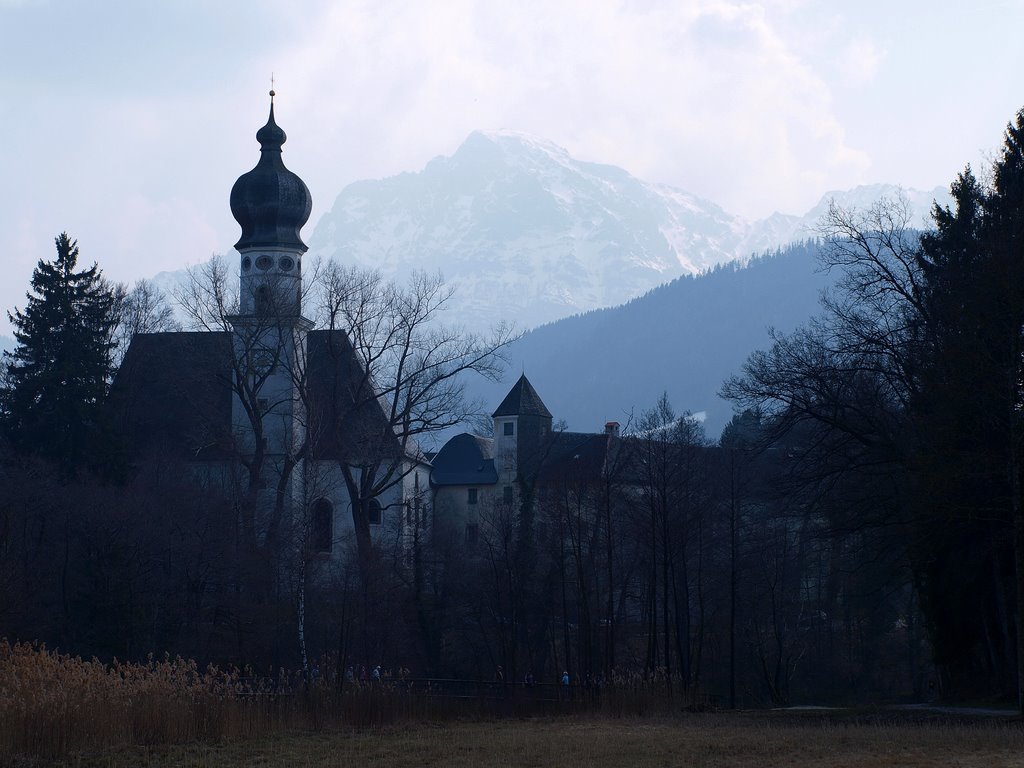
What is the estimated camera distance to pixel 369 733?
2272 centimetres

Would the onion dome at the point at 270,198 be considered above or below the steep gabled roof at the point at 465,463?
above

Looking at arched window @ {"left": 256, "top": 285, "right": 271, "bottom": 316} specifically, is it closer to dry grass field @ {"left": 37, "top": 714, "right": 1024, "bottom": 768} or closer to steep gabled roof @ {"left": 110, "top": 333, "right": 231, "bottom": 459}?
steep gabled roof @ {"left": 110, "top": 333, "right": 231, "bottom": 459}

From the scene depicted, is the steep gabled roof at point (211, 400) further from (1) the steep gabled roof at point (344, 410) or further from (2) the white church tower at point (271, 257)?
(2) the white church tower at point (271, 257)

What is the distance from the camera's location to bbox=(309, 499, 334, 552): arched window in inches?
2066

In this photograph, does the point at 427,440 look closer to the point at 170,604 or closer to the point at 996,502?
the point at 170,604

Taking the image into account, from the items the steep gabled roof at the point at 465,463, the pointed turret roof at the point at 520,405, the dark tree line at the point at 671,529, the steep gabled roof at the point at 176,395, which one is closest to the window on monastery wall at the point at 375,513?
the dark tree line at the point at 671,529

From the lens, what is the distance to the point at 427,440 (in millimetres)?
129625

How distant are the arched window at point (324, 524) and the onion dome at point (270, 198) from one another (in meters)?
10.6

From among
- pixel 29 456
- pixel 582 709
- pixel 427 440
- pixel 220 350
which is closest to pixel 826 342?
pixel 582 709

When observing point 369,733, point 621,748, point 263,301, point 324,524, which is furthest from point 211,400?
point 621,748

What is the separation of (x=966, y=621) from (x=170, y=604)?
2322 centimetres

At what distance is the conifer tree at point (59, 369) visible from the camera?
1959 inches

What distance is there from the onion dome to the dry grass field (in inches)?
1364

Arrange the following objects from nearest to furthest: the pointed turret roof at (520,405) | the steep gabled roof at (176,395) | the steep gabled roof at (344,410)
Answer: the steep gabled roof at (344,410), the steep gabled roof at (176,395), the pointed turret roof at (520,405)
